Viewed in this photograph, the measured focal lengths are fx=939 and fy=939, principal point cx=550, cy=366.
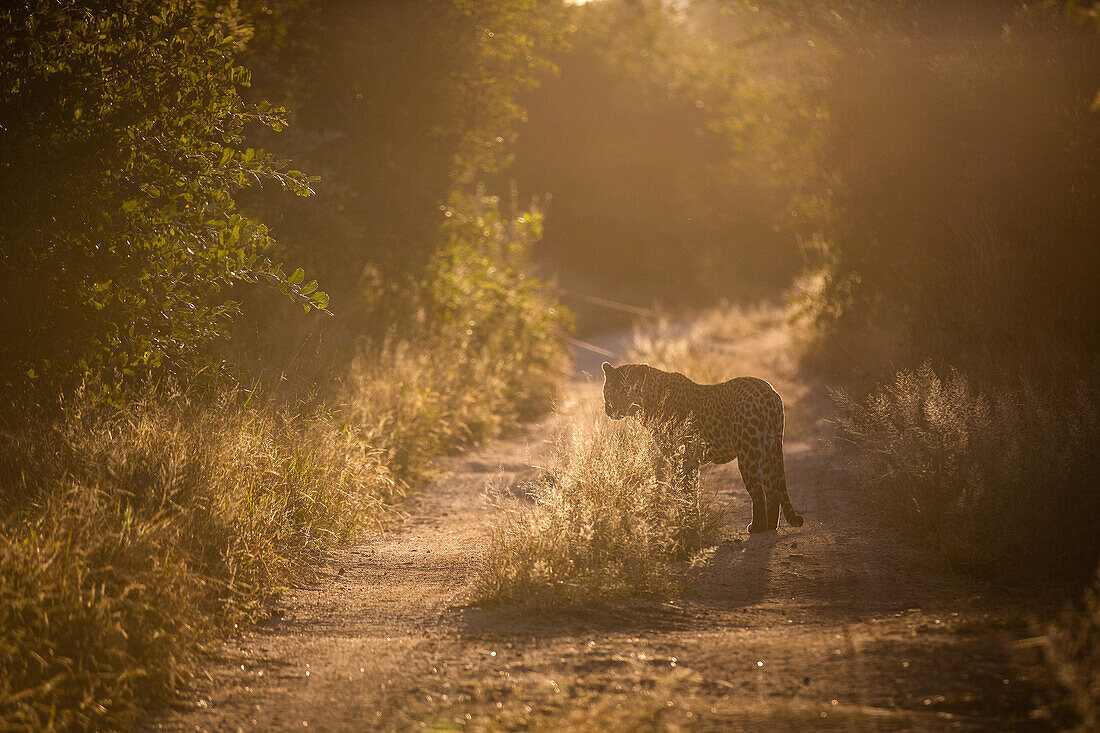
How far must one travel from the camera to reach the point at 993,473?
6.69m

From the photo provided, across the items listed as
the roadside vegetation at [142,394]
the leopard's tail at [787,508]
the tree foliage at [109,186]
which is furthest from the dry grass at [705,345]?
the tree foliage at [109,186]

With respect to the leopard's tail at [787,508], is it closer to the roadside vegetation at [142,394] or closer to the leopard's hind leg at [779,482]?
the leopard's hind leg at [779,482]

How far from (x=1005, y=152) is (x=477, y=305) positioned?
809cm

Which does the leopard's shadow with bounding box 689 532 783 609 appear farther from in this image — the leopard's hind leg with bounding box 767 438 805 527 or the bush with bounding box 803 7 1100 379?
the bush with bounding box 803 7 1100 379

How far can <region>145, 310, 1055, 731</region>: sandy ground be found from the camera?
413 cm

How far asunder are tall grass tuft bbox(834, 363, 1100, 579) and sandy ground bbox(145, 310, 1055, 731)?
361 millimetres

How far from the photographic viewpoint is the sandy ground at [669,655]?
4133mm

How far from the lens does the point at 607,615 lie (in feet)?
18.2

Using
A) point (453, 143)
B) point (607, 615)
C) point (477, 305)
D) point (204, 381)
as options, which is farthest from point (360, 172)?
point (607, 615)

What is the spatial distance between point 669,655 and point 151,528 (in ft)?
9.75

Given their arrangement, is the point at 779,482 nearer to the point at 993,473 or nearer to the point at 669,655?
the point at 993,473

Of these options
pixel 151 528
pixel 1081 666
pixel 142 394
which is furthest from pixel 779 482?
pixel 142 394

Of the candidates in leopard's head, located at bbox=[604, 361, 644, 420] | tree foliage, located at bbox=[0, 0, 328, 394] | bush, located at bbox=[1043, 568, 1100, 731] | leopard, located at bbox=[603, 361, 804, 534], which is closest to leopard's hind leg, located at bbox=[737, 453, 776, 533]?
leopard, located at bbox=[603, 361, 804, 534]

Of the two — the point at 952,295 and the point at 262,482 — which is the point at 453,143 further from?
the point at 262,482
